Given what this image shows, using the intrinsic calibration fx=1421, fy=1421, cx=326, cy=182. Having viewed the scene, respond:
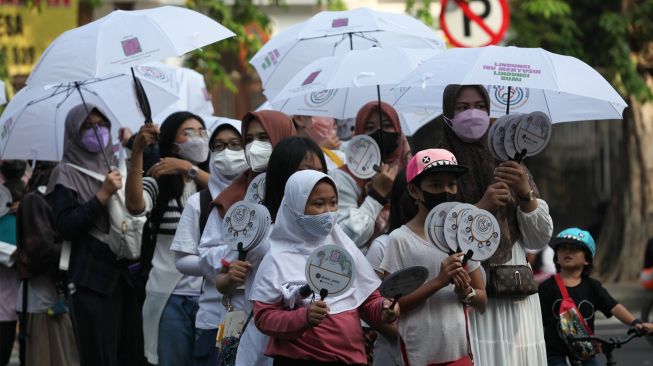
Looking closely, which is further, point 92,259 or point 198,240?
point 92,259

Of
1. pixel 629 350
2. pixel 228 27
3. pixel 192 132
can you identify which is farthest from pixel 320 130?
pixel 228 27

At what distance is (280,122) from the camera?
727 cm

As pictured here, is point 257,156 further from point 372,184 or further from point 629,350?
point 629,350

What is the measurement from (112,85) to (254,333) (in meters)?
4.03

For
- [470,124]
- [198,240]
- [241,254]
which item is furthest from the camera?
[198,240]

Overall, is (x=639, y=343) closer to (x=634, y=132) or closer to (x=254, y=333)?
(x=634, y=132)

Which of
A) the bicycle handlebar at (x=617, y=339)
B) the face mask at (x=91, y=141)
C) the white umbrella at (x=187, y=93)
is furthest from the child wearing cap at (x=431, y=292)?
the white umbrella at (x=187, y=93)

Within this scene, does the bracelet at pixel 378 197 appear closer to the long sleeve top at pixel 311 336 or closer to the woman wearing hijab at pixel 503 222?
the woman wearing hijab at pixel 503 222

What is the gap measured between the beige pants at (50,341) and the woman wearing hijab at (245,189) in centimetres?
219

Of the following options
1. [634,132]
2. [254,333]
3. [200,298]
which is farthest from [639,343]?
[254,333]

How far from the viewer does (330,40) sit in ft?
34.7

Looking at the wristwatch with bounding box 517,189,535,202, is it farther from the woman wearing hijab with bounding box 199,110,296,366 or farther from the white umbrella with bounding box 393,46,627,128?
the woman wearing hijab with bounding box 199,110,296,366

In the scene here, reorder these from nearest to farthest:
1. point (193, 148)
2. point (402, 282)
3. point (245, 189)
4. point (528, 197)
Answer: point (402, 282) → point (528, 197) → point (245, 189) → point (193, 148)

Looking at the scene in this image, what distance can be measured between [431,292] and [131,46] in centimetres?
297
